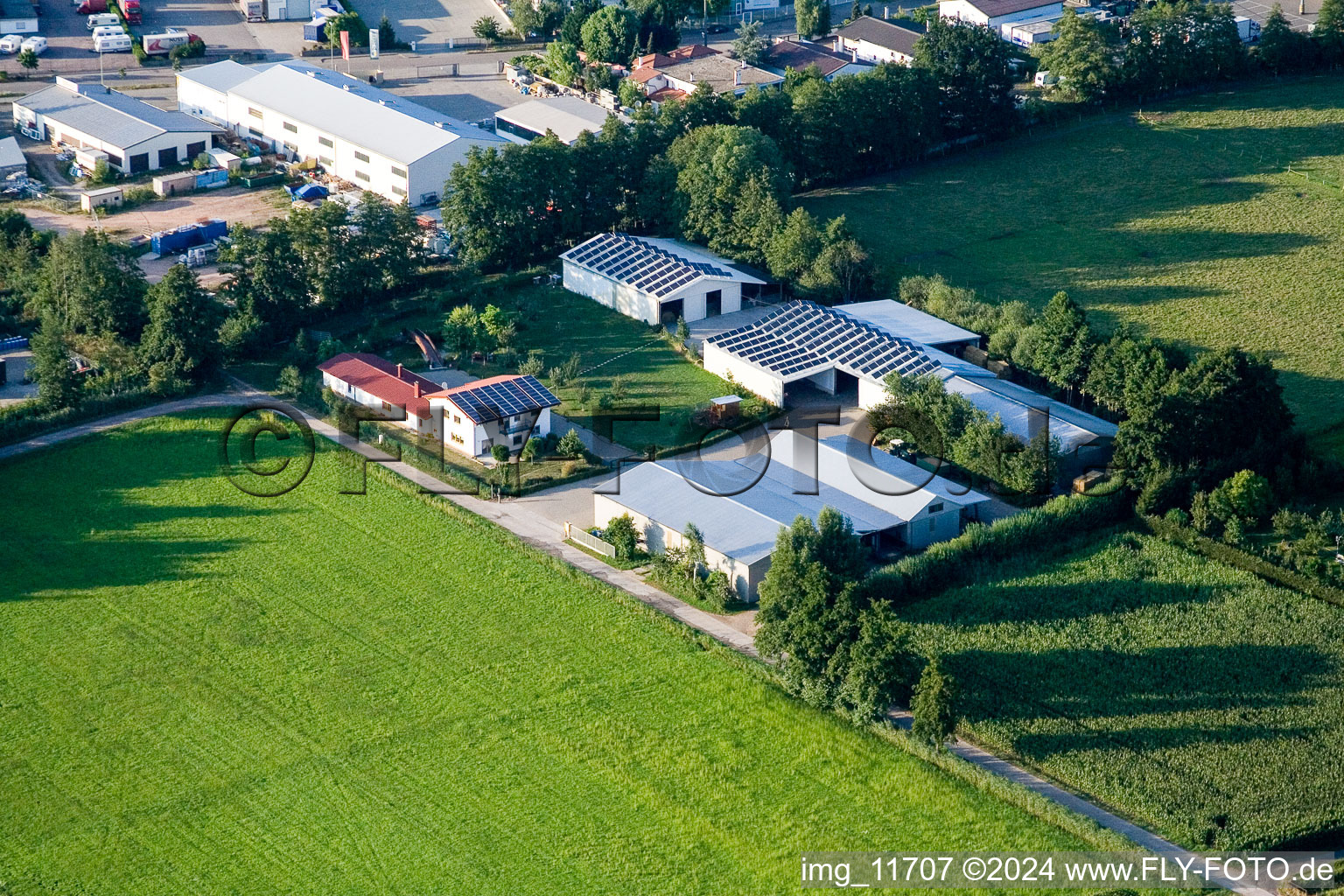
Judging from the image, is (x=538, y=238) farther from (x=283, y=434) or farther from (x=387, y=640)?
(x=387, y=640)

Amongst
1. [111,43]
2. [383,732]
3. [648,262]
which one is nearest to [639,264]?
[648,262]

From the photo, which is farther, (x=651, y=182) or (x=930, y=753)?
(x=651, y=182)

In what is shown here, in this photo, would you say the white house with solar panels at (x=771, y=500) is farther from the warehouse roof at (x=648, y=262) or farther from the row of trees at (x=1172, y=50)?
the row of trees at (x=1172, y=50)

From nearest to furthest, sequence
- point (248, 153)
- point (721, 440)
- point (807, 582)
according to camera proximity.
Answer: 1. point (807, 582)
2. point (721, 440)
3. point (248, 153)

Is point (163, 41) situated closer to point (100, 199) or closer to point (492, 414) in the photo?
point (100, 199)

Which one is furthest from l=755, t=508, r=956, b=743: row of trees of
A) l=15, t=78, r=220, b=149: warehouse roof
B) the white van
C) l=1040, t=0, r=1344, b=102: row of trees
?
the white van

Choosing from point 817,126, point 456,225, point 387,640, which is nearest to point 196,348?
point 456,225
